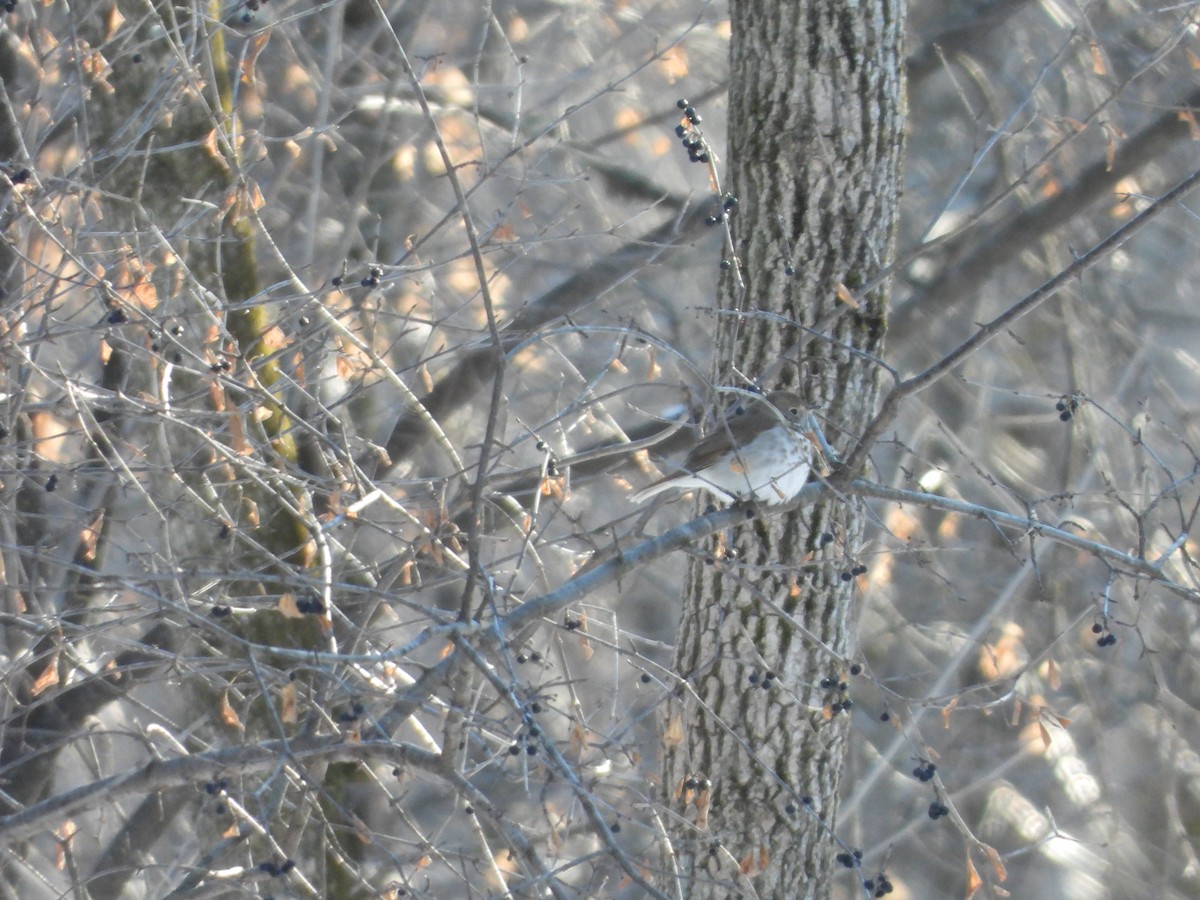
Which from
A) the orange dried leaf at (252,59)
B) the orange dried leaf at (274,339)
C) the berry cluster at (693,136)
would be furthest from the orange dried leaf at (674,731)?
the orange dried leaf at (252,59)

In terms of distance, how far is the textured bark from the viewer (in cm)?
473

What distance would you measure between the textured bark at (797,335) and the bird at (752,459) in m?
0.15

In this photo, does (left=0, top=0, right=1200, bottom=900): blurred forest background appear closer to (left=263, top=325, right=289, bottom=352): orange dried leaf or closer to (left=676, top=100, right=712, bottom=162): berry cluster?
(left=263, top=325, right=289, bottom=352): orange dried leaf

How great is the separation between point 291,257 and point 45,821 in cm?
510

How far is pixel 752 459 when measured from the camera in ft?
15.8

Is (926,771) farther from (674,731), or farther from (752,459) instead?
(752,459)

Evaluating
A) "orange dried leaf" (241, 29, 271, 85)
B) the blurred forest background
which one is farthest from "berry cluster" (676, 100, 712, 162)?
"orange dried leaf" (241, 29, 271, 85)

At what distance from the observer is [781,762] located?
15.9 feet

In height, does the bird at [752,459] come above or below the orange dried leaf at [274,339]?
below

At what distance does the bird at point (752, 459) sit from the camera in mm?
4582

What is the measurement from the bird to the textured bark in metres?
0.15

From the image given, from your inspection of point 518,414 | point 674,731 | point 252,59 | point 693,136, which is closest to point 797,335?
point 693,136

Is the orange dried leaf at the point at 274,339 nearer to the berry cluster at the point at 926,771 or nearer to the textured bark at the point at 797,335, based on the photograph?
the textured bark at the point at 797,335

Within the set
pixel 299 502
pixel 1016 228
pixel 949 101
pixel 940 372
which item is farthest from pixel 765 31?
pixel 949 101
